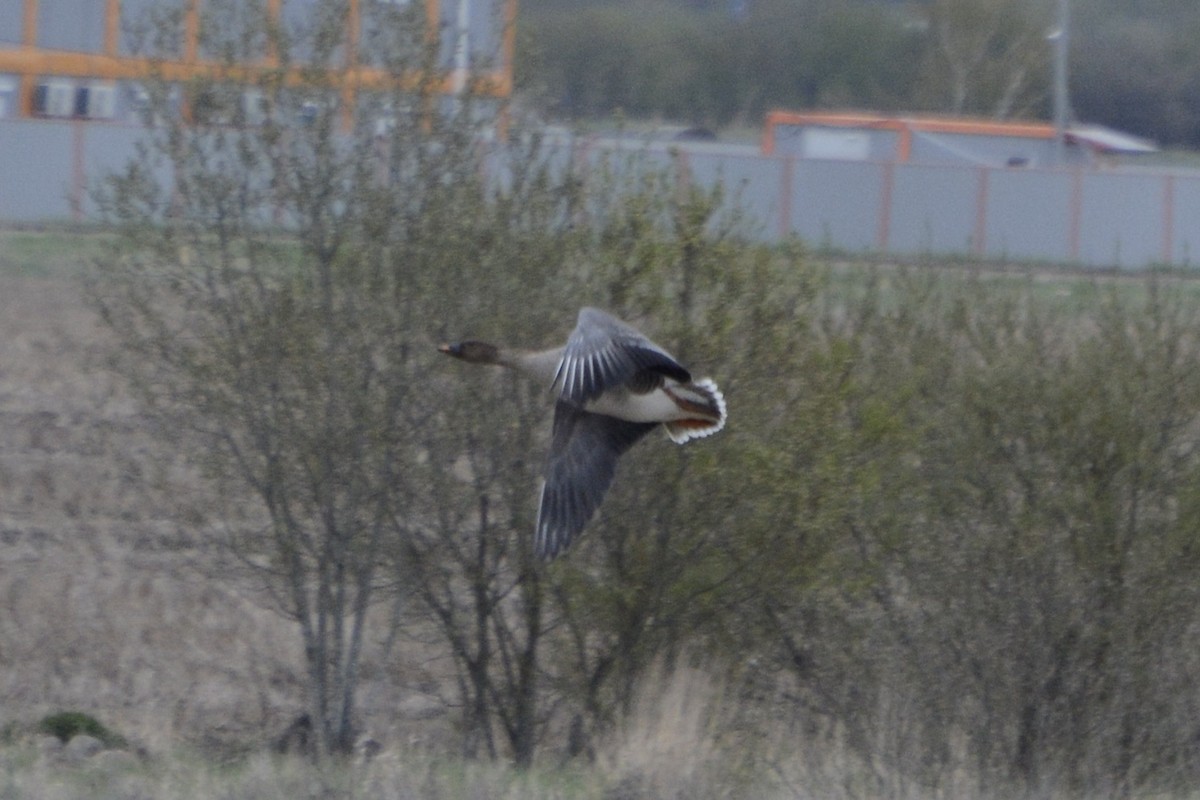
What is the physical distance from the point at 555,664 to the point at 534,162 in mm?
2433

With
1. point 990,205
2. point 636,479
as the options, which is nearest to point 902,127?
point 990,205

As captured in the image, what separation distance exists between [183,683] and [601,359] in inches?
208

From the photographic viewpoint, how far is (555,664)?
9047 millimetres

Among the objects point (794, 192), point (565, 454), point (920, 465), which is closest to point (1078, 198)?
point (794, 192)

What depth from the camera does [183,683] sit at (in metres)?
10.9

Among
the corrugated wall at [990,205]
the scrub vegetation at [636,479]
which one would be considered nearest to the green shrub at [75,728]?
the scrub vegetation at [636,479]

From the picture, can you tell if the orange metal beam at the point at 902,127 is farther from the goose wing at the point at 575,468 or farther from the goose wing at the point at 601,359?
the goose wing at the point at 601,359

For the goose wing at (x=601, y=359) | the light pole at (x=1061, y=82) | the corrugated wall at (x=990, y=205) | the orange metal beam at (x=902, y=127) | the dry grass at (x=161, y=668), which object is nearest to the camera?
the goose wing at (x=601, y=359)

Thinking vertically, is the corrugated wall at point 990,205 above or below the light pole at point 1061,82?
below

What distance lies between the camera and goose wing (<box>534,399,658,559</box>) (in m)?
7.07

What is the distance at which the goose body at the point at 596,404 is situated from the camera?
6.66 m

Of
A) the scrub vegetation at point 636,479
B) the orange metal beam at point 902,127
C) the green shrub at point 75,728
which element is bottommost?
the green shrub at point 75,728

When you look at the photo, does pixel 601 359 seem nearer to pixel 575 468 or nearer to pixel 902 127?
pixel 575 468

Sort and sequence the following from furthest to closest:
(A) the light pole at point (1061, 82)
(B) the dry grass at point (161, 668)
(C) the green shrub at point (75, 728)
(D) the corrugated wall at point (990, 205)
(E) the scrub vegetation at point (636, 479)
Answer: (D) the corrugated wall at point (990, 205) < (A) the light pole at point (1061, 82) < (C) the green shrub at point (75, 728) < (E) the scrub vegetation at point (636, 479) < (B) the dry grass at point (161, 668)
